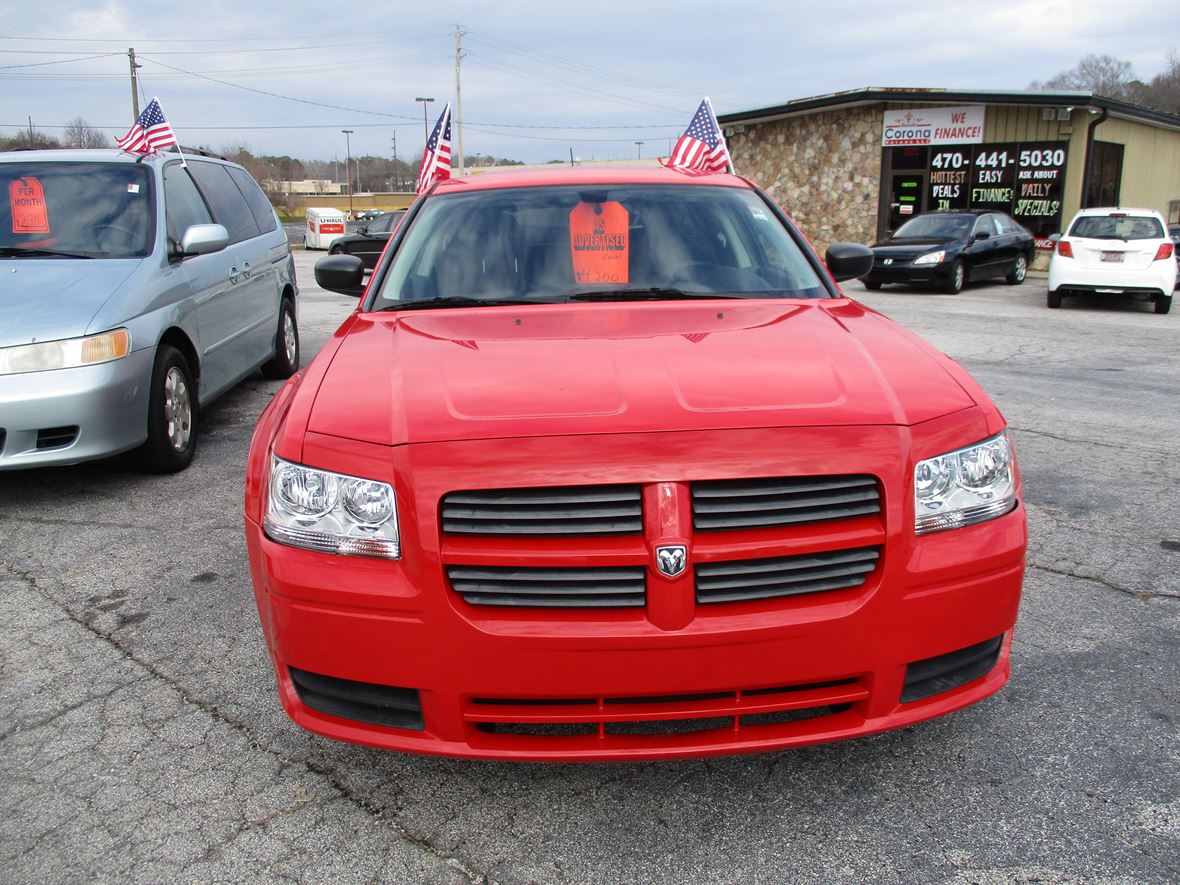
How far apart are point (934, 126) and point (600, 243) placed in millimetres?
21527

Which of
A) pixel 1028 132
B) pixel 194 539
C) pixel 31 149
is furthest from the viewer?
pixel 1028 132

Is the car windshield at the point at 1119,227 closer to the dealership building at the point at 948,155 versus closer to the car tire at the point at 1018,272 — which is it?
the car tire at the point at 1018,272

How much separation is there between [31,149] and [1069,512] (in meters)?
6.69

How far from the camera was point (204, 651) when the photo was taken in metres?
3.28

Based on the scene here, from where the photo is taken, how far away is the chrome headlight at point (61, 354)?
15.0 feet

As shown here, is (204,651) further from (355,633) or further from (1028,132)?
(1028,132)

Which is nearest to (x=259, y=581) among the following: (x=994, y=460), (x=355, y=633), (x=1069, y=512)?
(x=355, y=633)

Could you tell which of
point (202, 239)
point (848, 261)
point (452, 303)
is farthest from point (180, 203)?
point (848, 261)

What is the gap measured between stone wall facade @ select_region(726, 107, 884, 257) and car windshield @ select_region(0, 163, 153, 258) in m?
19.6

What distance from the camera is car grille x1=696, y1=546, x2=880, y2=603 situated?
2.09m

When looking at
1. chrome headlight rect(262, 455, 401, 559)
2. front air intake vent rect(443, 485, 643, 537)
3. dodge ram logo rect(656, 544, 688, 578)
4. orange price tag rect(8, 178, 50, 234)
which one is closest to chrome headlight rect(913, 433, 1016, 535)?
dodge ram logo rect(656, 544, 688, 578)

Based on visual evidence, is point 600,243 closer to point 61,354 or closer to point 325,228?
point 61,354

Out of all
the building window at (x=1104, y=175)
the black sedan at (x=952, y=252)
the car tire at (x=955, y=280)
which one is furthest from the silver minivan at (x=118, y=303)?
the building window at (x=1104, y=175)

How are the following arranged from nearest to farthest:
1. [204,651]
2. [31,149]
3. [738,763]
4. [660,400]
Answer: [660,400]
[738,763]
[204,651]
[31,149]
